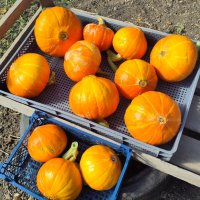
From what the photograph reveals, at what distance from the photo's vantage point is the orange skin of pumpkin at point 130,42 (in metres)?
1.72

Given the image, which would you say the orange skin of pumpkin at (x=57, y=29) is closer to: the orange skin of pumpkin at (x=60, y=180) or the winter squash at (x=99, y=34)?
the winter squash at (x=99, y=34)

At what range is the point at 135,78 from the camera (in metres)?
1.57

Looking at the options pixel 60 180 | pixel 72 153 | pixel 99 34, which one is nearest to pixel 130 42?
pixel 99 34

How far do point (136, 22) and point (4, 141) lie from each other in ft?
4.45

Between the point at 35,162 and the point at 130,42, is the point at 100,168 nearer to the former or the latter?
the point at 35,162

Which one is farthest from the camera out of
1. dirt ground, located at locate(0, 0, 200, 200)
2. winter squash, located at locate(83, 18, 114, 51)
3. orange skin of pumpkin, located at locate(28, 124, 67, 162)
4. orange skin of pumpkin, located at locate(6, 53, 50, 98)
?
dirt ground, located at locate(0, 0, 200, 200)

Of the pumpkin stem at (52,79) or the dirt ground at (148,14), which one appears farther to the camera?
the dirt ground at (148,14)

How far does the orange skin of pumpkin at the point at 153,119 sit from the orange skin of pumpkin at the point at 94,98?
0.38 ft

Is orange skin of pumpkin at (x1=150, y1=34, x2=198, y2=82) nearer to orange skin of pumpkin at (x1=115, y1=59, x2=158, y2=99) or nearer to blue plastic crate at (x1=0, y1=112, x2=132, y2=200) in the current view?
orange skin of pumpkin at (x1=115, y1=59, x2=158, y2=99)

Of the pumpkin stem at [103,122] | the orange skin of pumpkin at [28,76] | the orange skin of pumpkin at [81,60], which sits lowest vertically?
the pumpkin stem at [103,122]

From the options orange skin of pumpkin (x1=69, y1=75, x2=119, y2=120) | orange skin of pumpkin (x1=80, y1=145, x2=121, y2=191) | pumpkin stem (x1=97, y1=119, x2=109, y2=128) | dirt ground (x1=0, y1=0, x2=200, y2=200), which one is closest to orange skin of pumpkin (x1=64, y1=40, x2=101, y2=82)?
orange skin of pumpkin (x1=69, y1=75, x2=119, y2=120)

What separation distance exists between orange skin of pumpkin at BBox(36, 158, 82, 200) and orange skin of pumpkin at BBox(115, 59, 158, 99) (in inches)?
17.7

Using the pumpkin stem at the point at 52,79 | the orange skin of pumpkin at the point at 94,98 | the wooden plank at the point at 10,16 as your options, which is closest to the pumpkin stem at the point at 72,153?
the orange skin of pumpkin at the point at 94,98

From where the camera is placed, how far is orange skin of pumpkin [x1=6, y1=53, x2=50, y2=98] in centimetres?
166
